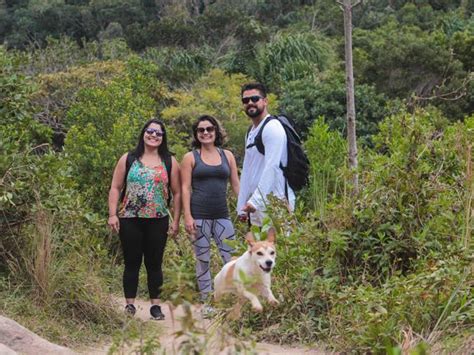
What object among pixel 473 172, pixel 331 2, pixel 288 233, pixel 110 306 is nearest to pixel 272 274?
pixel 288 233

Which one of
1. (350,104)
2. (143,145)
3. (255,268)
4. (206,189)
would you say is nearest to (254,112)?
(206,189)

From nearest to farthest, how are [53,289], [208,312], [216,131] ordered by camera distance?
[208,312], [53,289], [216,131]

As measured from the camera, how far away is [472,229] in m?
5.36

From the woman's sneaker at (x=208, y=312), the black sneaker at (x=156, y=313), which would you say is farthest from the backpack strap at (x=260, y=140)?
the black sneaker at (x=156, y=313)

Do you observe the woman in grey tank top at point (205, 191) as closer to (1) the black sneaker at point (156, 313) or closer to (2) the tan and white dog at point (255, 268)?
(1) the black sneaker at point (156, 313)

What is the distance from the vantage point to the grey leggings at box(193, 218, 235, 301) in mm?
5902

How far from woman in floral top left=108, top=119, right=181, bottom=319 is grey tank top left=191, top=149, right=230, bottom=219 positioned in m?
0.13

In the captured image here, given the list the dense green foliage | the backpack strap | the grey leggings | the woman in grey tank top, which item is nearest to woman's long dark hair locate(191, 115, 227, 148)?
the woman in grey tank top

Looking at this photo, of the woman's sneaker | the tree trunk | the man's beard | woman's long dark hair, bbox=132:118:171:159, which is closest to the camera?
the woman's sneaker

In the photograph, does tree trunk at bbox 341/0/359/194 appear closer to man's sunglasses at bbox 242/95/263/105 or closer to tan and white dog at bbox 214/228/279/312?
man's sunglasses at bbox 242/95/263/105

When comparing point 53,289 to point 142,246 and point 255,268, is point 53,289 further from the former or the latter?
point 255,268

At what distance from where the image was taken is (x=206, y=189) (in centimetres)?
588

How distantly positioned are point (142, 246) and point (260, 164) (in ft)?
3.34

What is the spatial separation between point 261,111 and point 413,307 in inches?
70.2
